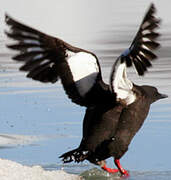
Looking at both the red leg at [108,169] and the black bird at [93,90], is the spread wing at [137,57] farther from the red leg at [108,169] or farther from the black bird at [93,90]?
the red leg at [108,169]

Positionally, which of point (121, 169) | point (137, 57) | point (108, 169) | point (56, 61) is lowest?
point (108, 169)

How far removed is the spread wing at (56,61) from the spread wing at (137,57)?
10.7 inches

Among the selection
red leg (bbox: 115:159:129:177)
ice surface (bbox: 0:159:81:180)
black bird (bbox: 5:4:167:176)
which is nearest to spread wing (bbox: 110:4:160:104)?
black bird (bbox: 5:4:167:176)

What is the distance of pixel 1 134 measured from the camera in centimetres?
1029

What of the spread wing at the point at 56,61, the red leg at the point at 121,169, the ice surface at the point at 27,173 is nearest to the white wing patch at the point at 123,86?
the spread wing at the point at 56,61

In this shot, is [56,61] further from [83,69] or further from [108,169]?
[108,169]

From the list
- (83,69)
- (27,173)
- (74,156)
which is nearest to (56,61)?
(83,69)

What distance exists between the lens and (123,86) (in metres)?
8.47

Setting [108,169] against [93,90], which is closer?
[93,90]

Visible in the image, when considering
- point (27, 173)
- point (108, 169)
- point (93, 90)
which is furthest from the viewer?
point (108, 169)

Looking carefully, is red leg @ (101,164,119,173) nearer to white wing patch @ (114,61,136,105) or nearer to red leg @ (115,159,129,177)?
red leg @ (115,159,129,177)

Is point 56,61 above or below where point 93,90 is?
above

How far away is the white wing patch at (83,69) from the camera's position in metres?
8.46

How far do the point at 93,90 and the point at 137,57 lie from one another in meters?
0.57
